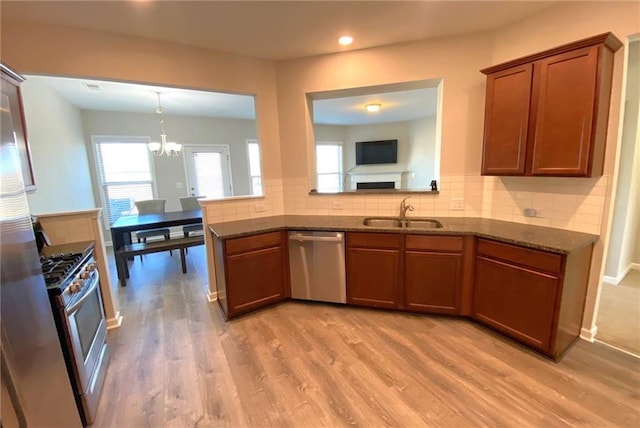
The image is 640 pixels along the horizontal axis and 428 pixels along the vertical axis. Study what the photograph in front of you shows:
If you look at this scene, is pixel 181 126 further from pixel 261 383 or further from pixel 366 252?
pixel 261 383

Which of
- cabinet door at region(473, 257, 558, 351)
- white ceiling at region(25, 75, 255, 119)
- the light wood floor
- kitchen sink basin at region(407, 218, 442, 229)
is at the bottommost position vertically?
the light wood floor

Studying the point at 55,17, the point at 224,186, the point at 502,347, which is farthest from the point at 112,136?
the point at 502,347

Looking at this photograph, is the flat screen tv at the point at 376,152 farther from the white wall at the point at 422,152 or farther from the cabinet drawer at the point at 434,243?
the cabinet drawer at the point at 434,243

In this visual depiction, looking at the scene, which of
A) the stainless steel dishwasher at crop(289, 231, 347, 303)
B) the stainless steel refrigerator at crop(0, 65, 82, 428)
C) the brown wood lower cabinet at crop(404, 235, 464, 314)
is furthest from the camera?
the stainless steel dishwasher at crop(289, 231, 347, 303)

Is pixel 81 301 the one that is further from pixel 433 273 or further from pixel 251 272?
pixel 433 273

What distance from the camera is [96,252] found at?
102 inches

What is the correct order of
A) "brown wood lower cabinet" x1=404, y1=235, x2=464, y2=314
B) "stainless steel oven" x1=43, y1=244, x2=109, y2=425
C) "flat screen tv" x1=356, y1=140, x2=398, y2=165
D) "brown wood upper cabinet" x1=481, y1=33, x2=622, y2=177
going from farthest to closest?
"flat screen tv" x1=356, y1=140, x2=398, y2=165, "brown wood lower cabinet" x1=404, y1=235, x2=464, y2=314, "brown wood upper cabinet" x1=481, y1=33, x2=622, y2=177, "stainless steel oven" x1=43, y1=244, x2=109, y2=425

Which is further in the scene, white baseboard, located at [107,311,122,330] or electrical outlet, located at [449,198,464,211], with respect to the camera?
electrical outlet, located at [449,198,464,211]

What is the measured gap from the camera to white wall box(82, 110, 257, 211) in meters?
5.59

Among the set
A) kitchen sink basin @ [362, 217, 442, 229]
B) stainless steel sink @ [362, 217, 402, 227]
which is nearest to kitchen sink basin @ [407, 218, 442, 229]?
kitchen sink basin @ [362, 217, 442, 229]

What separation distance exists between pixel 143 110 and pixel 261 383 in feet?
18.9

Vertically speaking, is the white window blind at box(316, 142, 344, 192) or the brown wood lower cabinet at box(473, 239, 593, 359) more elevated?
the white window blind at box(316, 142, 344, 192)

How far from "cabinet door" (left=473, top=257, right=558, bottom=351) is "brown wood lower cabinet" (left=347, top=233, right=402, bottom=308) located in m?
0.69

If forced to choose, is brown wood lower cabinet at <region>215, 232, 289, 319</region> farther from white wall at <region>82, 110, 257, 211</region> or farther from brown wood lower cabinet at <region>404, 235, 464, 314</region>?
white wall at <region>82, 110, 257, 211</region>
